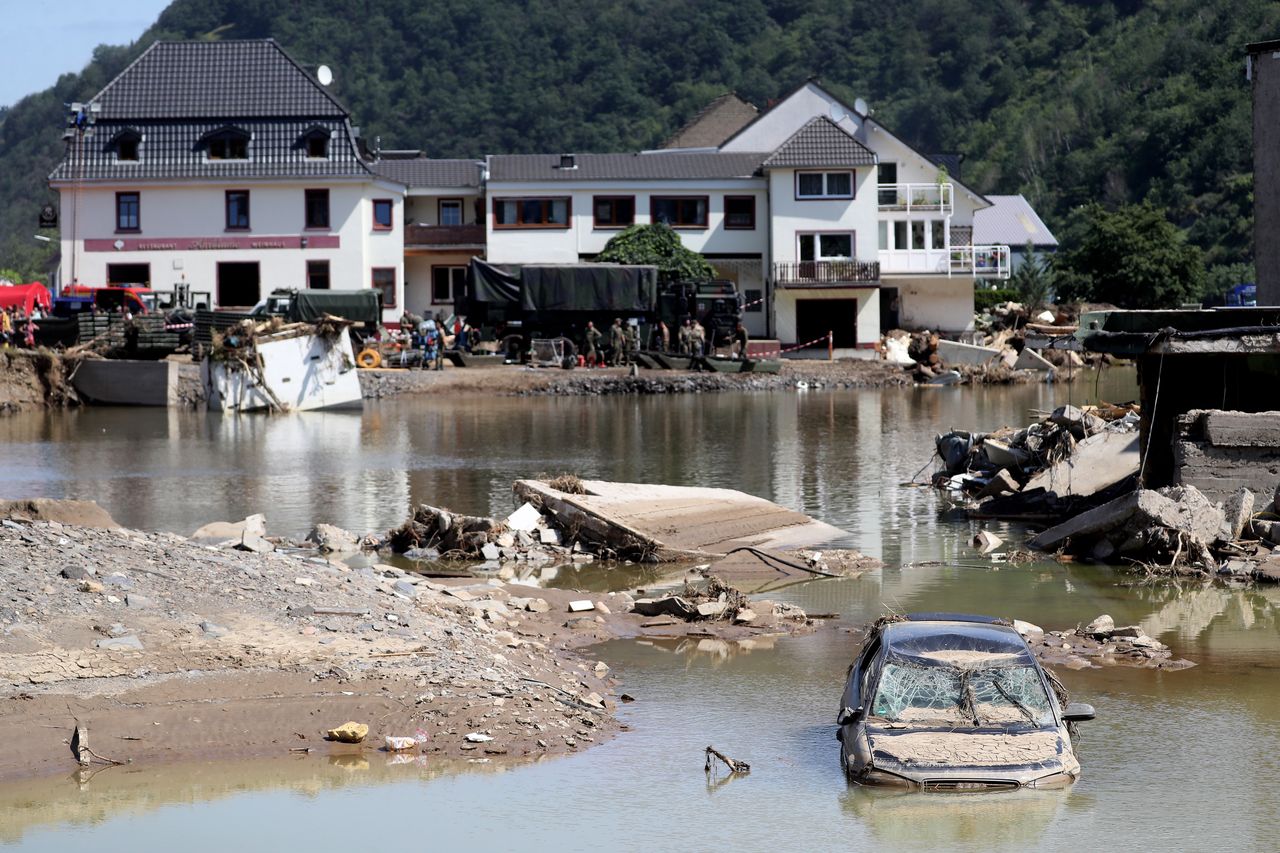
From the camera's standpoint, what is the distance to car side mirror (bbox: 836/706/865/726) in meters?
11.5

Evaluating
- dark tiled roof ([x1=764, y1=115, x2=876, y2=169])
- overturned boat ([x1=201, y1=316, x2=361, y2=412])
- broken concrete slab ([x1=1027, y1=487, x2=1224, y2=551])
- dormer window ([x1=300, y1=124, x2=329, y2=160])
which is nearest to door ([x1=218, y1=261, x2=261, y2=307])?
dormer window ([x1=300, y1=124, x2=329, y2=160])

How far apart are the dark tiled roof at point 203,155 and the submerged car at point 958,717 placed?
52.6 m

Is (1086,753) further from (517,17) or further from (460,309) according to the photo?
(517,17)

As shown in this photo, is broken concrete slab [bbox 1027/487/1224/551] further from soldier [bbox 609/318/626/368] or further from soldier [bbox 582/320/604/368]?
soldier [bbox 582/320/604/368]

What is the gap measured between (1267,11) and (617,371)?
2520 inches

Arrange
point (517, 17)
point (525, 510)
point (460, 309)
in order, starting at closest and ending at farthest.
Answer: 1. point (525, 510)
2. point (460, 309)
3. point (517, 17)

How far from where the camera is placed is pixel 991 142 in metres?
117

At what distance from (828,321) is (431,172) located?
1757cm

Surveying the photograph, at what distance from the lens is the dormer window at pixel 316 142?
6228 cm

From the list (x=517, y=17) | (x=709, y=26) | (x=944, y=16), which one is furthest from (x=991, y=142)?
(x=517, y=17)

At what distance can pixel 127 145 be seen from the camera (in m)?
62.2

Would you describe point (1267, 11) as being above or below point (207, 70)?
above

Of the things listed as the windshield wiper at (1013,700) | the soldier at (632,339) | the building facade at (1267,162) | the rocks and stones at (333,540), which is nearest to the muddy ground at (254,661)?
the windshield wiper at (1013,700)

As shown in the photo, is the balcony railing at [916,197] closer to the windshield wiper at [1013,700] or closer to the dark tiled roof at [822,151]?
the dark tiled roof at [822,151]
